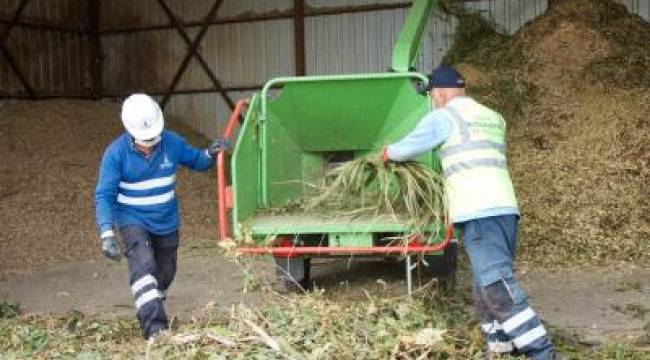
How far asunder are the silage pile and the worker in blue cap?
115 inches

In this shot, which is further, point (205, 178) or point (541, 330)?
point (205, 178)

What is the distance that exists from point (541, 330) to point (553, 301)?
196cm

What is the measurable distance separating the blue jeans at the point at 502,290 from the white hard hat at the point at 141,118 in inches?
72.8

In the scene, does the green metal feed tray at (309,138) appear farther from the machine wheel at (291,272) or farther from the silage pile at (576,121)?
the silage pile at (576,121)

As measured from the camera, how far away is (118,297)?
6.83m

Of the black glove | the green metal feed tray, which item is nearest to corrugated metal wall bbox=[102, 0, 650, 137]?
the green metal feed tray

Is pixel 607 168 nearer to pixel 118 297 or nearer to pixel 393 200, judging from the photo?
pixel 393 200

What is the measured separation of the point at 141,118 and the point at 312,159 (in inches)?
72.6

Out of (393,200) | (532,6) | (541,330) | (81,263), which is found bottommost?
(81,263)

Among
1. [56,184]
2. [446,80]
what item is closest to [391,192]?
[446,80]

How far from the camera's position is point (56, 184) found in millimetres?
10906

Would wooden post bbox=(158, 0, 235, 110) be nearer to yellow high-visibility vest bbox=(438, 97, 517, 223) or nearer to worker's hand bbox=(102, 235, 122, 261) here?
worker's hand bbox=(102, 235, 122, 261)

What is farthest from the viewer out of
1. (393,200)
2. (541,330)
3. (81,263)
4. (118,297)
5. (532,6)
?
(532,6)

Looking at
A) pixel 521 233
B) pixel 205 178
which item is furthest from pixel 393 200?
pixel 205 178
